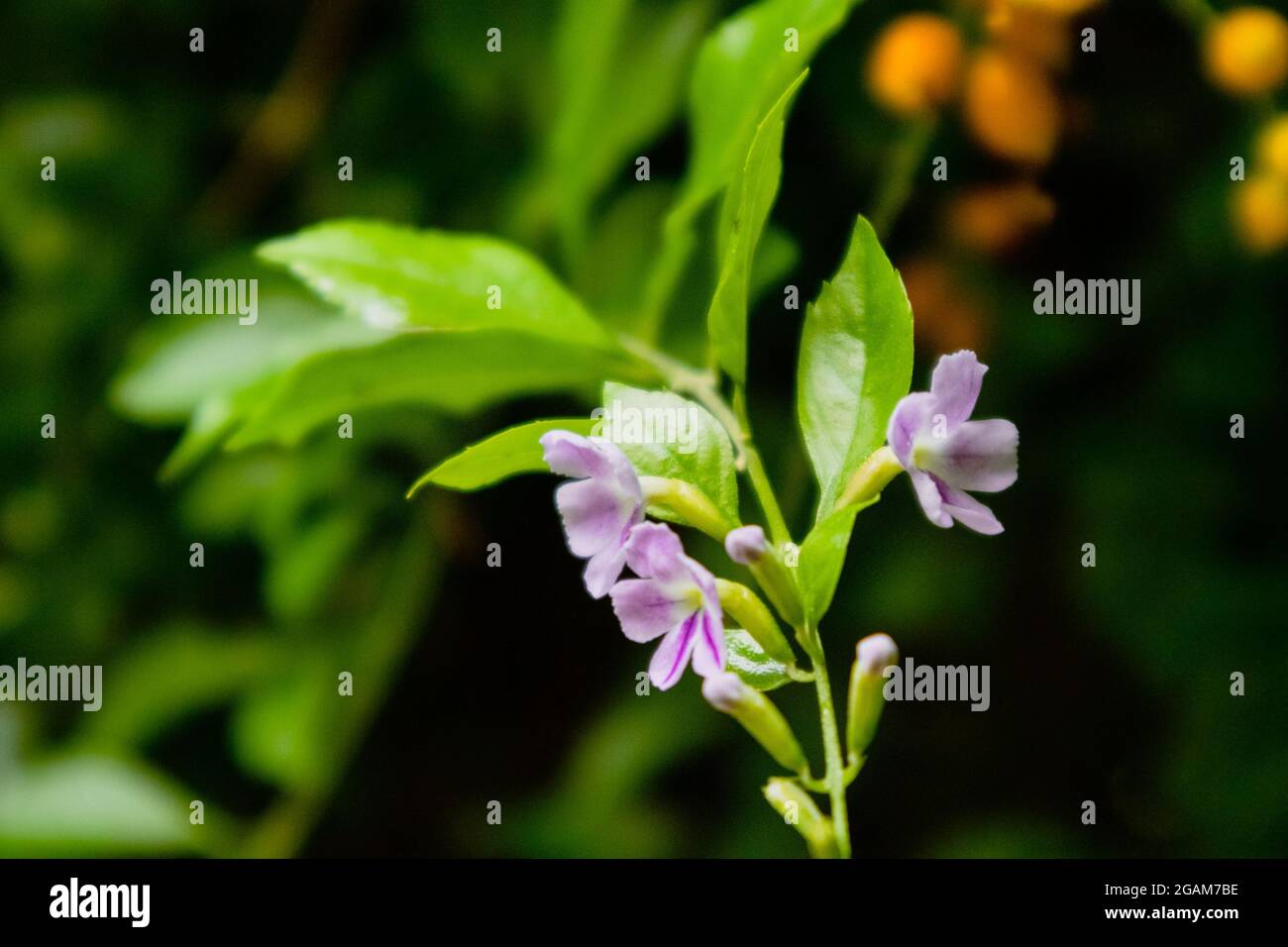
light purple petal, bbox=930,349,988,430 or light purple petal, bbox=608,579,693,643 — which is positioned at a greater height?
light purple petal, bbox=930,349,988,430

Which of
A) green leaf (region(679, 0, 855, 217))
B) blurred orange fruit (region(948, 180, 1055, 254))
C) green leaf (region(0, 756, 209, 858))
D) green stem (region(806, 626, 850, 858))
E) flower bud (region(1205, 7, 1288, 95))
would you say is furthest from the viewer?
green leaf (region(0, 756, 209, 858))

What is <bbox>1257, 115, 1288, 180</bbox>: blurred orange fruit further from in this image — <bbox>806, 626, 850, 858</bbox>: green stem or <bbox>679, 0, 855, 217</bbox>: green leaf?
<bbox>806, 626, 850, 858</bbox>: green stem

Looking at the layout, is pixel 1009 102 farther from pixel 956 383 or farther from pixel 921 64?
pixel 956 383

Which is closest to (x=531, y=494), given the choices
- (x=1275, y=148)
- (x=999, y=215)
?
(x=999, y=215)

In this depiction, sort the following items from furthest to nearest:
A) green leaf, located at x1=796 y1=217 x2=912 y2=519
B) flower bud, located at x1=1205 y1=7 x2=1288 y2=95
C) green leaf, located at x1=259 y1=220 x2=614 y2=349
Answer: flower bud, located at x1=1205 y1=7 x2=1288 y2=95 → green leaf, located at x1=259 y1=220 x2=614 y2=349 → green leaf, located at x1=796 y1=217 x2=912 y2=519

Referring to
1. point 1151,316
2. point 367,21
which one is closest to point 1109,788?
point 1151,316

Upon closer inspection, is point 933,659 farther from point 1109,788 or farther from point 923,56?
point 923,56

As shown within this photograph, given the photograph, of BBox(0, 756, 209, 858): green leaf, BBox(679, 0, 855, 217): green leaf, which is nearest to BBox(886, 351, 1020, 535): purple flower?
BBox(679, 0, 855, 217): green leaf
